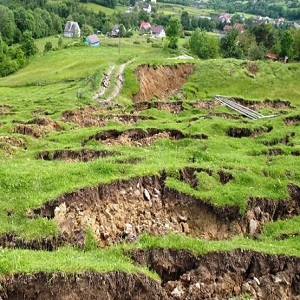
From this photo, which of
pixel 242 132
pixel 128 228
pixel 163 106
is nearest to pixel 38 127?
pixel 163 106

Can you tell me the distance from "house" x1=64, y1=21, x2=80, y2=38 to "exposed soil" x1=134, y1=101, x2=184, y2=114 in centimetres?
11185

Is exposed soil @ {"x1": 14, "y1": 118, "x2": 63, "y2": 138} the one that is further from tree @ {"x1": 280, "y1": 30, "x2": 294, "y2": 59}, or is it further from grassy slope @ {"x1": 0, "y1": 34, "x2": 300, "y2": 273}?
tree @ {"x1": 280, "y1": 30, "x2": 294, "y2": 59}

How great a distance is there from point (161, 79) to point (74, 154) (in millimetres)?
40920

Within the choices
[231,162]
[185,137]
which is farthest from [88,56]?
[231,162]

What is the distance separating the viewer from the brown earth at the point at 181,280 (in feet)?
55.1

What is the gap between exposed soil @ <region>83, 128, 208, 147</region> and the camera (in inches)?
1416

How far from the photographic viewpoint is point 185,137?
36844 millimetres

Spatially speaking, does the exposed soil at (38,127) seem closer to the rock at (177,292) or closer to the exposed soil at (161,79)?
the exposed soil at (161,79)

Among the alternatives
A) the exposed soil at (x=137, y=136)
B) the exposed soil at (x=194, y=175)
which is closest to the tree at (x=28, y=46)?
the exposed soil at (x=137, y=136)

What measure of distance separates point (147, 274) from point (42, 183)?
7.49 m

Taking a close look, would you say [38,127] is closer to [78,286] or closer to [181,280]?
[181,280]

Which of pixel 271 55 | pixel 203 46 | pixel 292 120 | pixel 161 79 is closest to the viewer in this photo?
pixel 292 120

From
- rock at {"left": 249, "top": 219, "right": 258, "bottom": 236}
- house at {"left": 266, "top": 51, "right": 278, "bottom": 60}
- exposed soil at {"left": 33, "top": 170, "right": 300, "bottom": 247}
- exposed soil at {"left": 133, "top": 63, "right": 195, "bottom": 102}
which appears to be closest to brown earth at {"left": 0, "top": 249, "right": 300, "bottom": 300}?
exposed soil at {"left": 33, "top": 170, "right": 300, "bottom": 247}

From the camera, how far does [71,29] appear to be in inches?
6358
